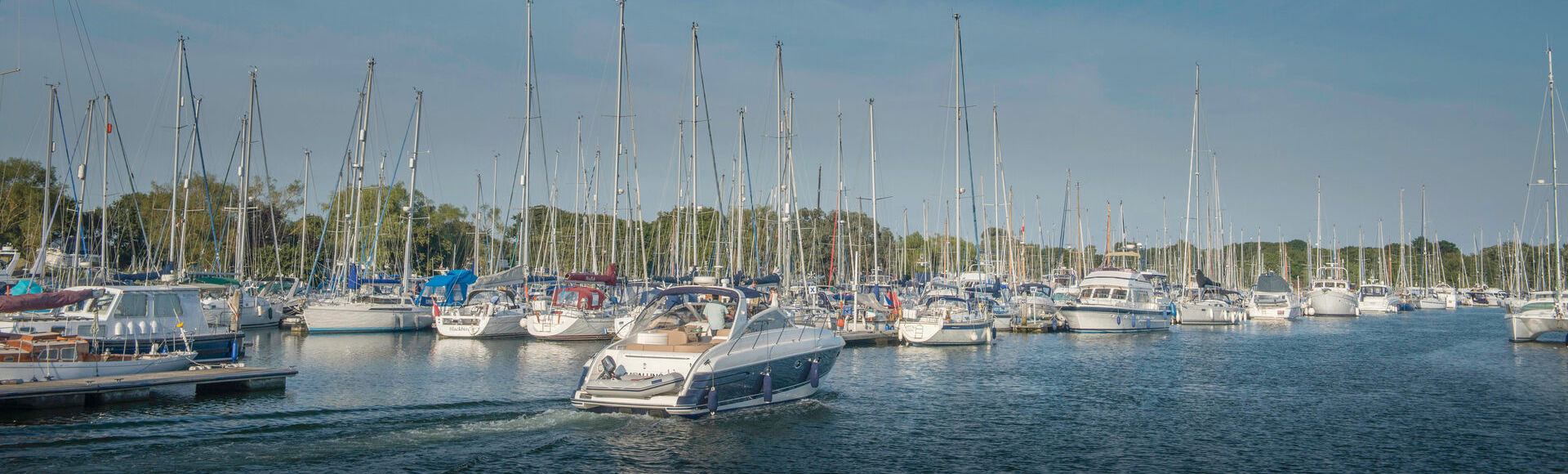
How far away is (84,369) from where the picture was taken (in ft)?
77.0

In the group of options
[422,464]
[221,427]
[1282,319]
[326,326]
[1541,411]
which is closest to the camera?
[422,464]

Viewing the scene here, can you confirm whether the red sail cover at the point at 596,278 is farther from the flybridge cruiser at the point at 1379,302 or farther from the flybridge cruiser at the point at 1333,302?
the flybridge cruiser at the point at 1379,302

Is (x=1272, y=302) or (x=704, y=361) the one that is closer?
(x=704, y=361)

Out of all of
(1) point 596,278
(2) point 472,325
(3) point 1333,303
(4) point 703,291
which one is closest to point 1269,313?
(3) point 1333,303

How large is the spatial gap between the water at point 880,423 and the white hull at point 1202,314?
28.1m

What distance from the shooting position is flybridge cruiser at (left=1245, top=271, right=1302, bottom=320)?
76.3 meters

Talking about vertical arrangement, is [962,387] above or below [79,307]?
below

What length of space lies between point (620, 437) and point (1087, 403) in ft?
45.8

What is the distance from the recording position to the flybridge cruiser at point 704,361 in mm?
20906

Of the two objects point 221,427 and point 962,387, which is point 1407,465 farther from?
point 221,427

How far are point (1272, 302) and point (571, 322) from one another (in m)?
59.3

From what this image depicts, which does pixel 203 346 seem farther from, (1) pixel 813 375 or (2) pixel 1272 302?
(2) pixel 1272 302

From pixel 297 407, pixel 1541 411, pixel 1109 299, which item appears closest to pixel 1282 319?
pixel 1109 299

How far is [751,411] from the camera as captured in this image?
23312 mm
